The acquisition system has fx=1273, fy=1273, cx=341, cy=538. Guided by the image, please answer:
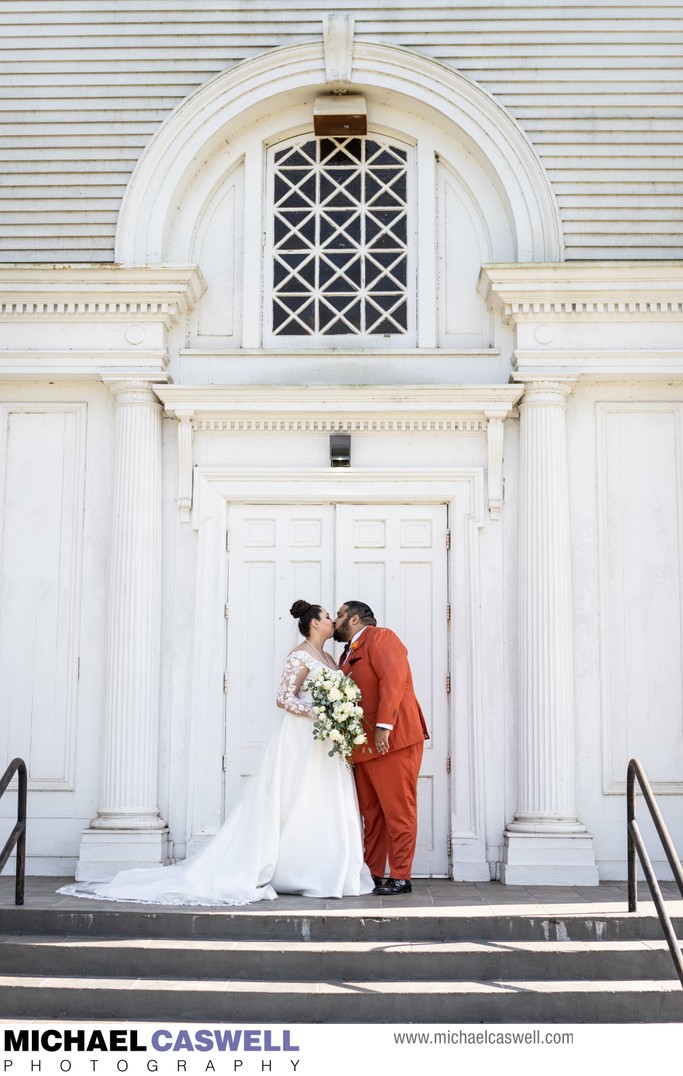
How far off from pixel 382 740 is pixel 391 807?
1.60 feet

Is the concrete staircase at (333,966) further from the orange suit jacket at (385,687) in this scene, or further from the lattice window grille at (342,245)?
the lattice window grille at (342,245)

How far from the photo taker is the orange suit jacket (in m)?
Answer: 8.48

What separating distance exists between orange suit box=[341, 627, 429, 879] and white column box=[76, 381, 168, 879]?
152 centimetres

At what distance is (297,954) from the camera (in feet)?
22.2

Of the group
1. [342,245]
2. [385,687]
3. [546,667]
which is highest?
[342,245]

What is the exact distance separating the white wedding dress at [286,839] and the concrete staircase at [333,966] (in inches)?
22.6

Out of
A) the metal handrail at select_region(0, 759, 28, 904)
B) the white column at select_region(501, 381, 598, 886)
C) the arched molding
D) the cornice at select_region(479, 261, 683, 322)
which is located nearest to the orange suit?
the white column at select_region(501, 381, 598, 886)

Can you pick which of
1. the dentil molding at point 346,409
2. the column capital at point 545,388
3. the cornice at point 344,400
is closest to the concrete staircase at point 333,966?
the dentil molding at point 346,409

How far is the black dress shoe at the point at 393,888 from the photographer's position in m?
8.24

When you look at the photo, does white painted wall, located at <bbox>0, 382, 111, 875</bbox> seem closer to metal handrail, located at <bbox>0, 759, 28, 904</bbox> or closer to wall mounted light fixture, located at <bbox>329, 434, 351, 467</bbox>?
metal handrail, located at <bbox>0, 759, 28, 904</bbox>

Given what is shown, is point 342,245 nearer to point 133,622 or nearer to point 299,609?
point 299,609

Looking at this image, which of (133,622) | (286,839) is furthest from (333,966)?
(133,622)

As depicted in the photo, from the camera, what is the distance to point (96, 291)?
946cm
